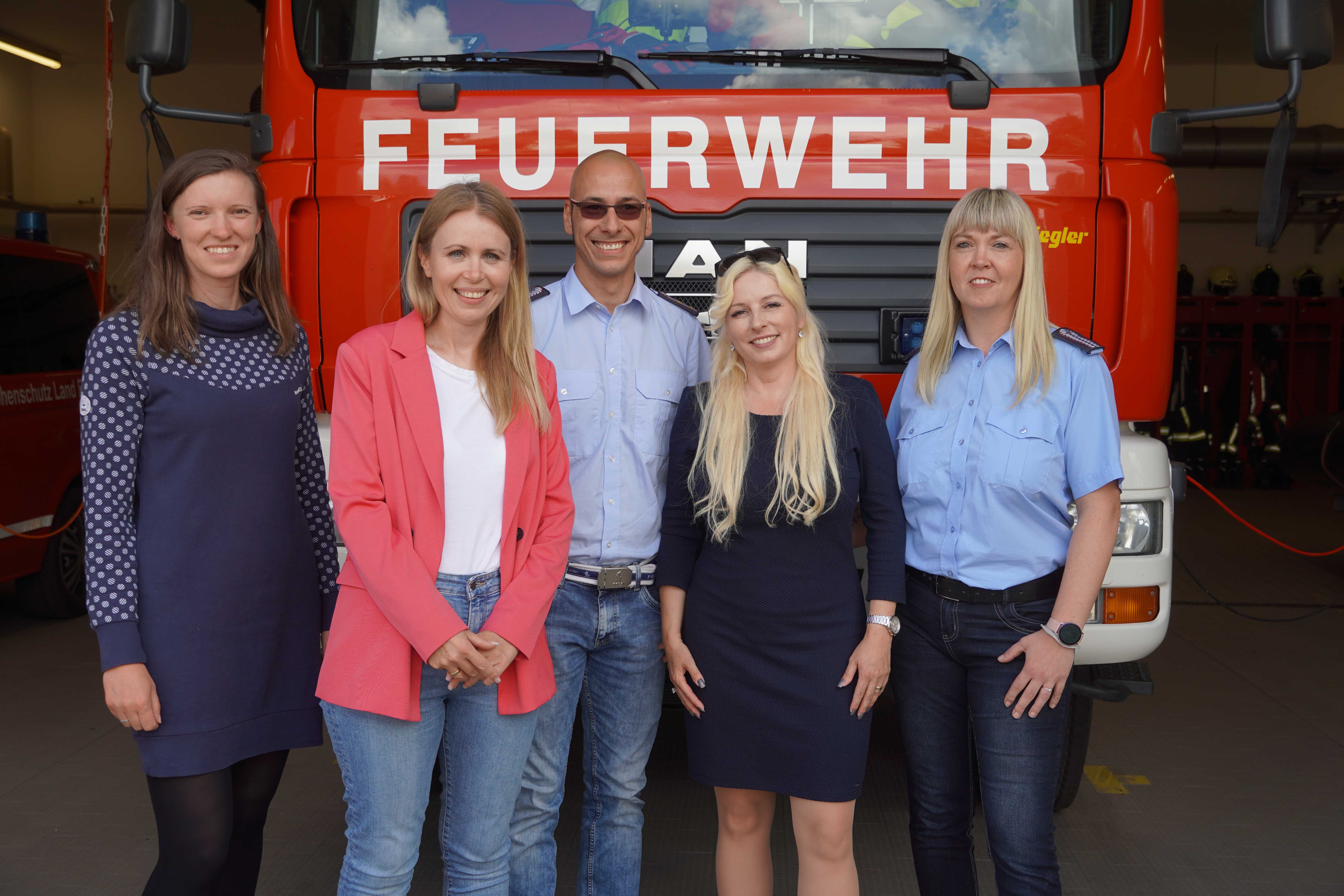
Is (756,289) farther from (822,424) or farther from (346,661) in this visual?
(346,661)

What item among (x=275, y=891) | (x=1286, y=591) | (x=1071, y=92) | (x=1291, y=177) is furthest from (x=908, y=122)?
(x=1291, y=177)

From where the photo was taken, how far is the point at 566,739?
7.57ft

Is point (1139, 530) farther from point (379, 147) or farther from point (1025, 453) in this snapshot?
point (379, 147)

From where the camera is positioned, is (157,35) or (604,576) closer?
(604,576)

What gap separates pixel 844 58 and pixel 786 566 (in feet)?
4.77

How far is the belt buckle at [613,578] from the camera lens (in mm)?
2275

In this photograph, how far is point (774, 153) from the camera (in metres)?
2.80

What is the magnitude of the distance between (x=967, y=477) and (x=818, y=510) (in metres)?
0.31

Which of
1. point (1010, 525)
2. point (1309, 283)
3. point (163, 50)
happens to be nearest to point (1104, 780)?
point (1010, 525)

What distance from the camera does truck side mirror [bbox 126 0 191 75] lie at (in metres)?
2.76

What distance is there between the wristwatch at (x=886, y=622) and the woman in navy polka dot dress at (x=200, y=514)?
Result: 1131 millimetres

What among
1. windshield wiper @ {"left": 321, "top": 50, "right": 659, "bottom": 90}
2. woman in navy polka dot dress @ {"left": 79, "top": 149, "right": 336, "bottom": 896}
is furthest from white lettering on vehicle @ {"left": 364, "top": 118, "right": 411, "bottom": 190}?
woman in navy polka dot dress @ {"left": 79, "top": 149, "right": 336, "bottom": 896}

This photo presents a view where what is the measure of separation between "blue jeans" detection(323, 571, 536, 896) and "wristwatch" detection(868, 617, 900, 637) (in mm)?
698

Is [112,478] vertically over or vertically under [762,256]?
under
